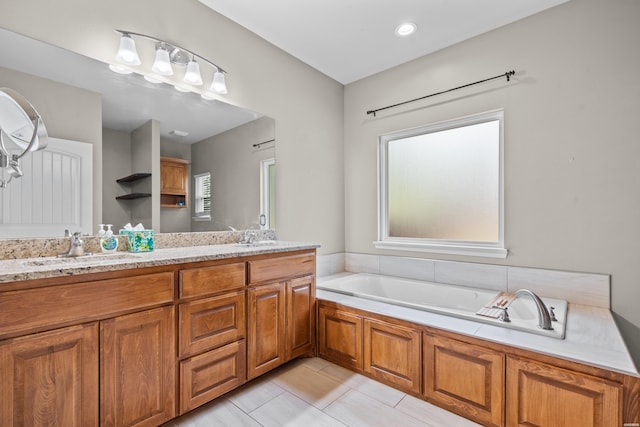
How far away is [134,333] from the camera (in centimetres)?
144

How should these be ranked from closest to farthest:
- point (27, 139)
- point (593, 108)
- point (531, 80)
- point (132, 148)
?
1. point (27, 139)
2. point (132, 148)
3. point (593, 108)
4. point (531, 80)

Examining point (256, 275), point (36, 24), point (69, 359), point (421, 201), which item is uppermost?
point (36, 24)

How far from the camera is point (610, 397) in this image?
1.32 metres

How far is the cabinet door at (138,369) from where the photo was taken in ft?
4.46

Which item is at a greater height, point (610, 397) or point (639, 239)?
point (639, 239)

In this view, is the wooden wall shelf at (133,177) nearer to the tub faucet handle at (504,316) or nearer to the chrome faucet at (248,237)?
the chrome faucet at (248,237)

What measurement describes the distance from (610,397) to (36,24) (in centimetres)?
330

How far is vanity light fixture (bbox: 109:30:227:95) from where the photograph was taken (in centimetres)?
181

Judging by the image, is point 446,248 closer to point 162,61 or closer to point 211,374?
point 211,374

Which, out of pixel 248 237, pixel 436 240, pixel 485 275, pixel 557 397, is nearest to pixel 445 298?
pixel 485 275

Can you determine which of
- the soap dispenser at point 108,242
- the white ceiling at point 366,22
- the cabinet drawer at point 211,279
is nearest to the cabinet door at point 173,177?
the soap dispenser at point 108,242

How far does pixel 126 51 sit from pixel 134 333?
5.27ft

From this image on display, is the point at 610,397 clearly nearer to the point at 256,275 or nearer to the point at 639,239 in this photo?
the point at 639,239

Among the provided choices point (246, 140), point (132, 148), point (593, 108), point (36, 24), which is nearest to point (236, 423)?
point (132, 148)
